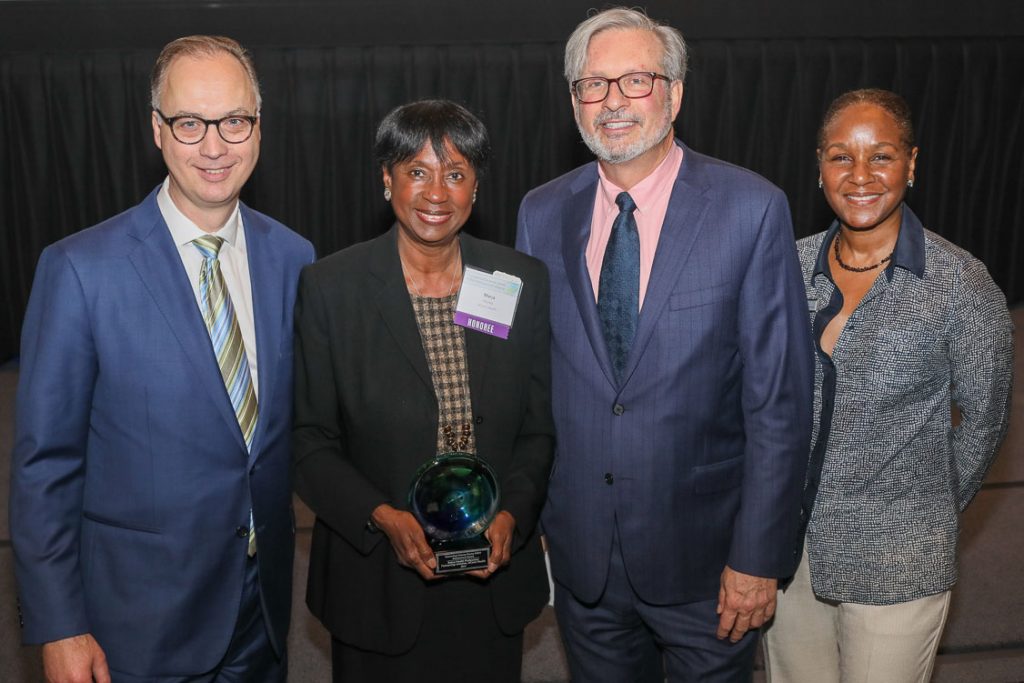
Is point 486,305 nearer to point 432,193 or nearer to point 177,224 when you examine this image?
point 432,193

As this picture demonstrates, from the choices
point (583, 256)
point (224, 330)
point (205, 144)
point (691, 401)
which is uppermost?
point (205, 144)

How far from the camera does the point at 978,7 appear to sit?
23.7 feet

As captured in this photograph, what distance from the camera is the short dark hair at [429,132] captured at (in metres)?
2.24

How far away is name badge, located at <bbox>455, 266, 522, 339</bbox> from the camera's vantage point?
2273 millimetres

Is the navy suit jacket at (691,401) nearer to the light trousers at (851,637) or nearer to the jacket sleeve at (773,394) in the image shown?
the jacket sleeve at (773,394)

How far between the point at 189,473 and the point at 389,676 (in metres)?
0.63

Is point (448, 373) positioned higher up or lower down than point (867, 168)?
lower down

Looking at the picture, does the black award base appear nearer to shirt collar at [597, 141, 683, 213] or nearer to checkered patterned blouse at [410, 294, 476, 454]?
checkered patterned blouse at [410, 294, 476, 454]

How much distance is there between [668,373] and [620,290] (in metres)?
0.21

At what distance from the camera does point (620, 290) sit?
2.31 m

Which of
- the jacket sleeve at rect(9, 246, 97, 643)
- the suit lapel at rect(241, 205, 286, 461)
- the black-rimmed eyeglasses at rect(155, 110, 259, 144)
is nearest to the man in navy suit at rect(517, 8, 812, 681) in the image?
the suit lapel at rect(241, 205, 286, 461)

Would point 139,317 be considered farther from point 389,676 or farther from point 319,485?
point 389,676

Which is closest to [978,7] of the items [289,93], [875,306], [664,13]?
[664,13]

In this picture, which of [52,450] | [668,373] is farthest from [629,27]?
[52,450]
